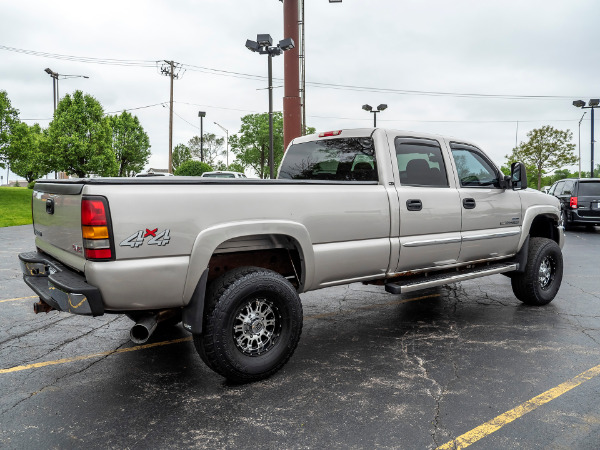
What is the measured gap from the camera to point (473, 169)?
577 centimetres

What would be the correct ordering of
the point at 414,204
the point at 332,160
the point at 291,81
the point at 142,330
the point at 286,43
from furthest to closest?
the point at 291,81, the point at 286,43, the point at 332,160, the point at 414,204, the point at 142,330

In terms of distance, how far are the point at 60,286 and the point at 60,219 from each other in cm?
61

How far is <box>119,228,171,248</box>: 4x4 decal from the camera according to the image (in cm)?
330

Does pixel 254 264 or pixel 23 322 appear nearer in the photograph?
pixel 254 264

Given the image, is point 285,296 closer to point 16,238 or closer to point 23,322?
point 23,322

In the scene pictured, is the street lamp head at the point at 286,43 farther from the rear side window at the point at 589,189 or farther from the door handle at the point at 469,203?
the door handle at the point at 469,203

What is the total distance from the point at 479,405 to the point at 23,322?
479 cm

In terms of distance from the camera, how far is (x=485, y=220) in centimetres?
560

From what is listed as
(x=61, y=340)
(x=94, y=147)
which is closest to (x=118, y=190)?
(x=61, y=340)

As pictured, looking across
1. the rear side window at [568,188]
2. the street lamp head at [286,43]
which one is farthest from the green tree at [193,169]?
the rear side window at [568,188]

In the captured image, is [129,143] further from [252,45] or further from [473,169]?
[473,169]

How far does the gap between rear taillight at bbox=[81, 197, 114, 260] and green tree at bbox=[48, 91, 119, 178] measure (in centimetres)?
3398

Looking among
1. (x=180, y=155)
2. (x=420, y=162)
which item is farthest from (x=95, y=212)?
(x=180, y=155)

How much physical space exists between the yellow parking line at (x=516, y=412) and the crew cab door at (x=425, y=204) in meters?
1.63
